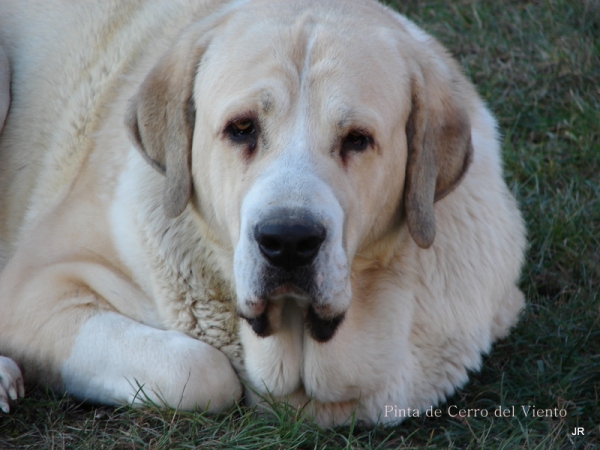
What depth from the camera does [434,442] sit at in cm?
341

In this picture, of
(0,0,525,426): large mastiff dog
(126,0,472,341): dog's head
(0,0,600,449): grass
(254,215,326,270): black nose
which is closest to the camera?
(254,215,326,270): black nose

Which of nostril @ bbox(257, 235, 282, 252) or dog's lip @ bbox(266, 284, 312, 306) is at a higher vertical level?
nostril @ bbox(257, 235, 282, 252)

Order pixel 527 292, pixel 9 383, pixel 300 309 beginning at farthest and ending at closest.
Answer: pixel 527 292 → pixel 9 383 → pixel 300 309

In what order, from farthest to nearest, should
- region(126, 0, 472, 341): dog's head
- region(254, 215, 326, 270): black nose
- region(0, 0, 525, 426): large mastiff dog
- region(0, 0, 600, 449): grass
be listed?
region(0, 0, 600, 449): grass < region(0, 0, 525, 426): large mastiff dog < region(126, 0, 472, 341): dog's head < region(254, 215, 326, 270): black nose

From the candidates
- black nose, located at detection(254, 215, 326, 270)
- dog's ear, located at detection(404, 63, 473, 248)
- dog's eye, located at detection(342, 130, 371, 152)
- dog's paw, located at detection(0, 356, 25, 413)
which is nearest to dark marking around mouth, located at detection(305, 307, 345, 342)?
black nose, located at detection(254, 215, 326, 270)

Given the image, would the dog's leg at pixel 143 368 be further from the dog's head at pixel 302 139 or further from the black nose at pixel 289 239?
the black nose at pixel 289 239

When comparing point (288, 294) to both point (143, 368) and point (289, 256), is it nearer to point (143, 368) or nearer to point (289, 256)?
point (289, 256)

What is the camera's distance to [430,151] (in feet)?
10.9

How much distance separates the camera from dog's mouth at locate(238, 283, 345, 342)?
2.96m

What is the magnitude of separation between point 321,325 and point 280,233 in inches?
21.2

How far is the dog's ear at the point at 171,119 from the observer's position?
11.2ft

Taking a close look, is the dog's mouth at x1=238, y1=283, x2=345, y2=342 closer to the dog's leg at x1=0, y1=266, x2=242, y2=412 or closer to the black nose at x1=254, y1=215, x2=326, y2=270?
the black nose at x1=254, y1=215, x2=326, y2=270

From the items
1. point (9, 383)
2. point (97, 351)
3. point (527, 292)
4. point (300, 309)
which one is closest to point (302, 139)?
point (300, 309)

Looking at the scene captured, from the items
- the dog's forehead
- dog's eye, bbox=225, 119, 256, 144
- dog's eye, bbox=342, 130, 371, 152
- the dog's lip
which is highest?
the dog's forehead
